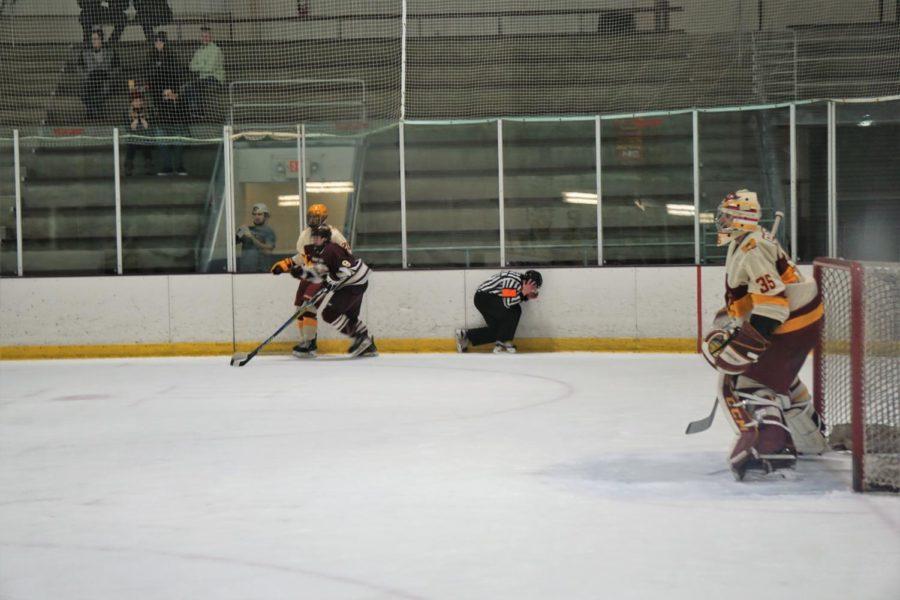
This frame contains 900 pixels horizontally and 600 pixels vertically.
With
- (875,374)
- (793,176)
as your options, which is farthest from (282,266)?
(875,374)

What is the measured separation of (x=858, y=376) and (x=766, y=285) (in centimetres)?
43

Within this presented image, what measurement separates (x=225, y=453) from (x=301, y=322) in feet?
15.5

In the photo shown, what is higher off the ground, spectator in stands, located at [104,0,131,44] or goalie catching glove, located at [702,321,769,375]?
spectator in stands, located at [104,0,131,44]

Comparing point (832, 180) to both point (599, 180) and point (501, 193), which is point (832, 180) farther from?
point (501, 193)

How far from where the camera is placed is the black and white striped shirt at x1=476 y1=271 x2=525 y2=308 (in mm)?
10117

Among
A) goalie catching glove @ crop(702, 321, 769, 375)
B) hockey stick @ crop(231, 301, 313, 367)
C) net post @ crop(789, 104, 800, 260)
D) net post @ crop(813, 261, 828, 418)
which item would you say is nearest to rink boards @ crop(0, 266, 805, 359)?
hockey stick @ crop(231, 301, 313, 367)

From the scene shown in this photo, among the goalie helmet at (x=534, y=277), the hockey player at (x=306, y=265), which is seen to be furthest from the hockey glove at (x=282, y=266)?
the goalie helmet at (x=534, y=277)

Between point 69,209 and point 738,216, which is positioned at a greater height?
point 69,209

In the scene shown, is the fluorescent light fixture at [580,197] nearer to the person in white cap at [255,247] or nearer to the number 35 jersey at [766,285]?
the person in white cap at [255,247]

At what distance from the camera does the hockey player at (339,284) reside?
9.89 m

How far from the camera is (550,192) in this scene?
34.0 ft

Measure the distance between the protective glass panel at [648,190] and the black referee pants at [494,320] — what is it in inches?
35.0

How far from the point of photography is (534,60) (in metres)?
12.9

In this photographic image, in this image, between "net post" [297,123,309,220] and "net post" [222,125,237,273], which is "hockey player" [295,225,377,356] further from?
"net post" [222,125,237,273]
